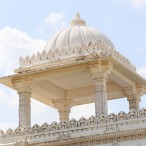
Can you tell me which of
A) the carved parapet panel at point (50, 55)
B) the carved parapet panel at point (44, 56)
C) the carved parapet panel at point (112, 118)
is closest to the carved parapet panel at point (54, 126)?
the carved parapet panel at point (112, 118)

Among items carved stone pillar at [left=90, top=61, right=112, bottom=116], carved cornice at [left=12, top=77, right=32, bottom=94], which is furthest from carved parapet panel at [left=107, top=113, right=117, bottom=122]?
carved cornice at [left=12, top=77, right=32, bottom=94]

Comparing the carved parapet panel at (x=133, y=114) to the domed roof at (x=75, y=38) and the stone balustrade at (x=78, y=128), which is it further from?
the domed roof at (x=75, y=38)

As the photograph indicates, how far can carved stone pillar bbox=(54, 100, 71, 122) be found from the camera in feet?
85.3

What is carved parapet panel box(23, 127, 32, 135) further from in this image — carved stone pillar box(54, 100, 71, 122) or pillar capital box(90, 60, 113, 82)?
carved stone pillar box(54, 100, 71, 122)

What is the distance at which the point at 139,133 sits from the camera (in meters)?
18.6

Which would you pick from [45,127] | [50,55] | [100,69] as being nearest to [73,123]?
[45,127]

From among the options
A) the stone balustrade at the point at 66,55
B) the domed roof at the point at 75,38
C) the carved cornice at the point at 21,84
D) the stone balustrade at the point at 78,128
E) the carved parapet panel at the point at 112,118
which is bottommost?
the stone balustrade at the point at 78,128

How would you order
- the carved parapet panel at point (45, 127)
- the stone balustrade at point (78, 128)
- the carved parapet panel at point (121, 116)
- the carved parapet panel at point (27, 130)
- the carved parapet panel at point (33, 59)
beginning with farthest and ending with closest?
the carved parapet panel at point (33, 59)
the carved parapet panel at point (27, 130)
the carved parapet panel at point (45, 127)
the carved parapet panel at point (121, 116)
the stone balustrade at point (78, 128)

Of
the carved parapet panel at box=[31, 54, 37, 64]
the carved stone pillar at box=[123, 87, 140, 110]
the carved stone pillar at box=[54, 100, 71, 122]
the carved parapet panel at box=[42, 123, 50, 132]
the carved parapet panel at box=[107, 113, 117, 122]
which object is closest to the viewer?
the carved parapet panel at box=[107, 113, 117, 122]

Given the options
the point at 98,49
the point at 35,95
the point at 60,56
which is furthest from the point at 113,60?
the point at 35,95

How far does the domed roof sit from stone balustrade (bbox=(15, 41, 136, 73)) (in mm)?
574

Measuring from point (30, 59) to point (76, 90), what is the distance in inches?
160

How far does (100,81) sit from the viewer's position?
21.2 metres

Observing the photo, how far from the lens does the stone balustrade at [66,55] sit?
21828mm
